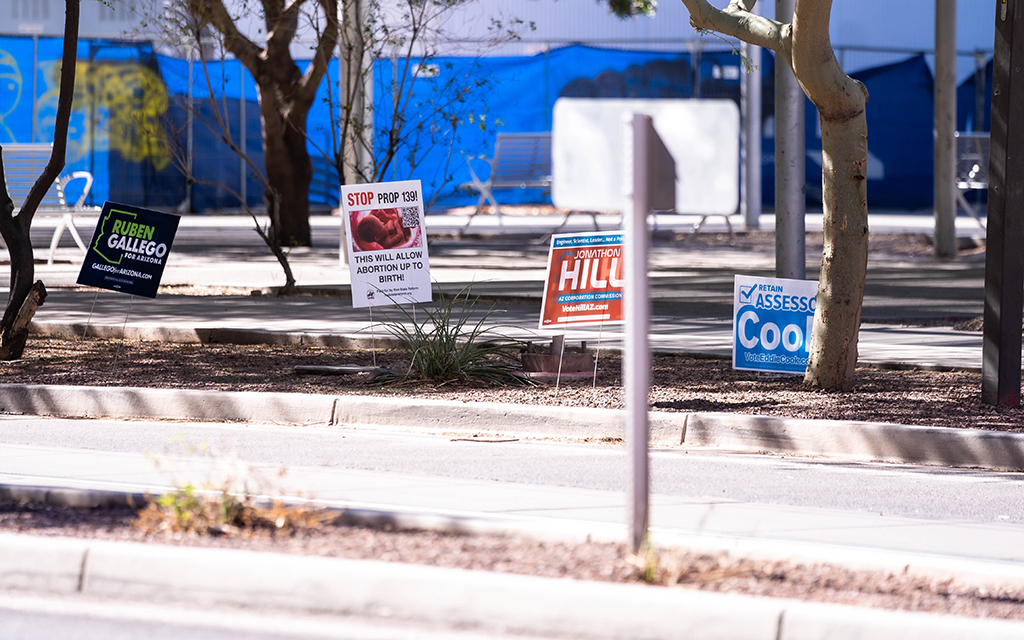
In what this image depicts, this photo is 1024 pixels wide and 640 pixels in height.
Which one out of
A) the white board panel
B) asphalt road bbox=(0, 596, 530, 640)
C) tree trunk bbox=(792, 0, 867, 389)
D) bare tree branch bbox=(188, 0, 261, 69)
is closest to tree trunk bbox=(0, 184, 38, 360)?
bare tree branch bbox=(188, 0, 261, 69)

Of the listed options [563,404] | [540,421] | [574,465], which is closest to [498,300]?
[563,404]

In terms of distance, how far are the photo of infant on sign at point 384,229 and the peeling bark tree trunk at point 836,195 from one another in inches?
108

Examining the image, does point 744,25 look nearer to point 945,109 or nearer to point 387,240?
point 387,240

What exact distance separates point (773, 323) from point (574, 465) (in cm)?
265

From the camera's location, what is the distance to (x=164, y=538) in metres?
5.12

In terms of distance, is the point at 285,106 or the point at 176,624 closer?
the point at 176,624

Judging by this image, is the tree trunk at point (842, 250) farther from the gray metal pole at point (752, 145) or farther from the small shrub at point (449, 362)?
the gray metal pole at point (752, 145)

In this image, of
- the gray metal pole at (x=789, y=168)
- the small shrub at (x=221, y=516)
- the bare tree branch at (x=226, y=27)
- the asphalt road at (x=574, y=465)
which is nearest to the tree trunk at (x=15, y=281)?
the asphalt road at (x=574, y=465)

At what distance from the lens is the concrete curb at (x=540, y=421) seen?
758cm

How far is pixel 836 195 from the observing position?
8.84m

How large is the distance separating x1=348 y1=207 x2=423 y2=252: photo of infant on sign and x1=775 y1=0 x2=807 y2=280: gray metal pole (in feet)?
11.8

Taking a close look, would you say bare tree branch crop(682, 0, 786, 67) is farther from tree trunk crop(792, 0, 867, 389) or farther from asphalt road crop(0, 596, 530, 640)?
asphalt road crop(0, 596, 530, 640)

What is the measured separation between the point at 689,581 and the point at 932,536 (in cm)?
161

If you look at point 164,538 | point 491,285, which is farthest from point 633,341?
point 491,285
